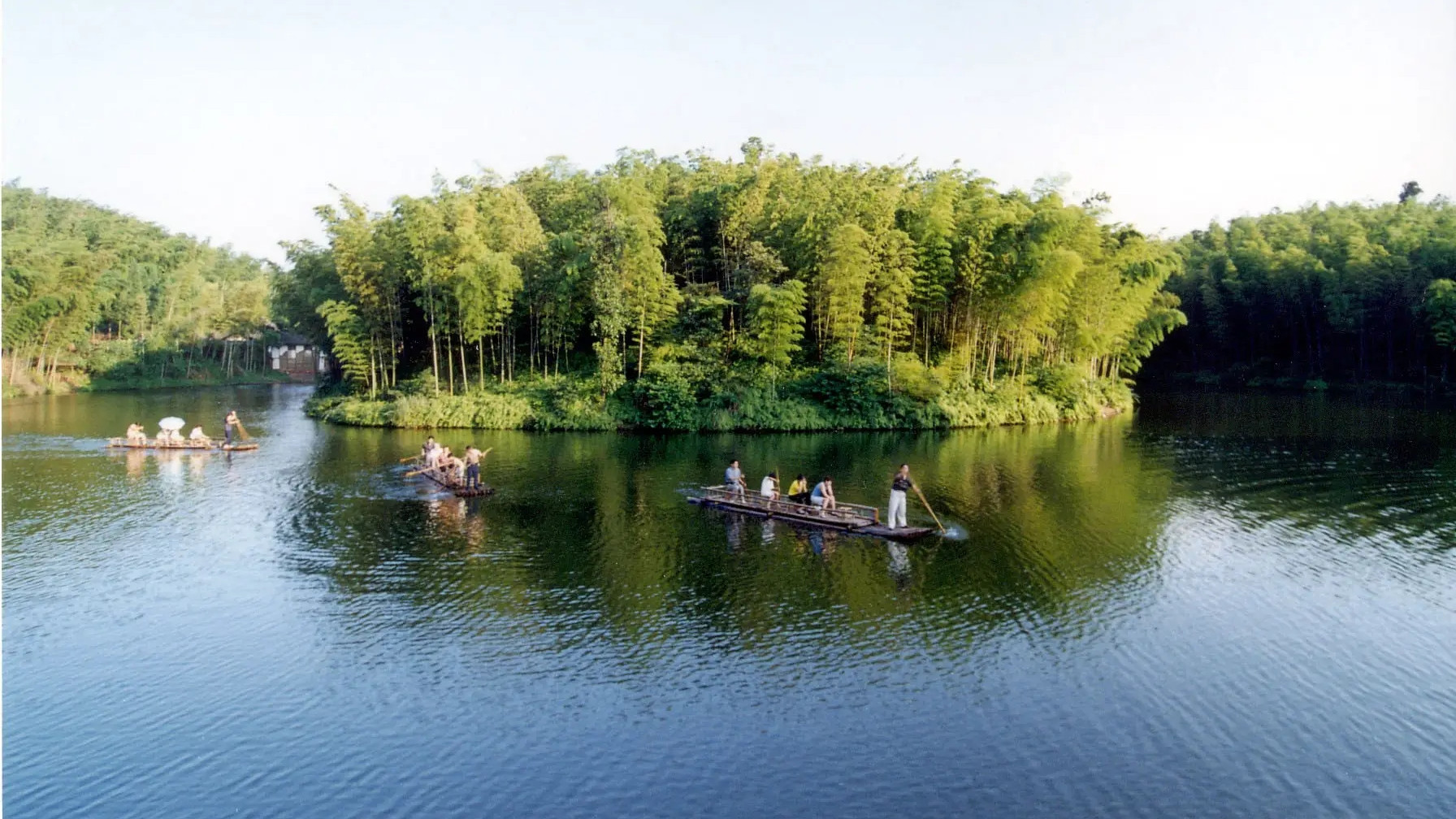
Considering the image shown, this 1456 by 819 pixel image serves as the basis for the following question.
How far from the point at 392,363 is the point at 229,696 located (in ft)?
123

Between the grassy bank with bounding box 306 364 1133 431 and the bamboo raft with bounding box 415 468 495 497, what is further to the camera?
the grassy bank with bounding box 306 364 1133 431

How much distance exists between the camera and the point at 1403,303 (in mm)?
64500

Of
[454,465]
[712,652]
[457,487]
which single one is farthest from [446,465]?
[712,652]

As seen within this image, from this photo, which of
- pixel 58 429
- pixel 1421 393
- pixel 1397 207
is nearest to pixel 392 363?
pixel 58 429

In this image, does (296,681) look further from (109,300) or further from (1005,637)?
(109,300)

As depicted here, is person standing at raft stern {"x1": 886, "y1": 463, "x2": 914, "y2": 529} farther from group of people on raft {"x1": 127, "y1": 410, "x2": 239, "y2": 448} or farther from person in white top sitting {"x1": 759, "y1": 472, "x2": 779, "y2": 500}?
group of people on raft {"x1": 127, "y1": 410, "x2": 239, "y2": 448}

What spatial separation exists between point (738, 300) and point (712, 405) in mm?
7060

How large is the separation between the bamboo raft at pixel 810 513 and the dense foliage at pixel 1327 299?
2131 inches

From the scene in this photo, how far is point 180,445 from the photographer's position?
36.6 meters

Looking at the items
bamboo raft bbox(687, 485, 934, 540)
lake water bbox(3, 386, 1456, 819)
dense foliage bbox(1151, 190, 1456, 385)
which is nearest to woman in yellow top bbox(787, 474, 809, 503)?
bamboo raft bbox(687, 485, 934, 540)

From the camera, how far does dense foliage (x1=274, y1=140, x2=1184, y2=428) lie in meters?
44.7

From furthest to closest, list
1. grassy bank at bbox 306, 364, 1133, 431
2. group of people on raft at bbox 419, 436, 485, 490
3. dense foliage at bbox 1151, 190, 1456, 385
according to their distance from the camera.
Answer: dense foliage at bbox 1151, 190, 1456, 385
grassy bank at bbox 306, 364, 1133, 431
group of people on raft at bbox 419, 436, 485, 490

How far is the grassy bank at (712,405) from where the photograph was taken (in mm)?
43625

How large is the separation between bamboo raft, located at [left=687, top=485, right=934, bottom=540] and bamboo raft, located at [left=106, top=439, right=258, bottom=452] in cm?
2037
